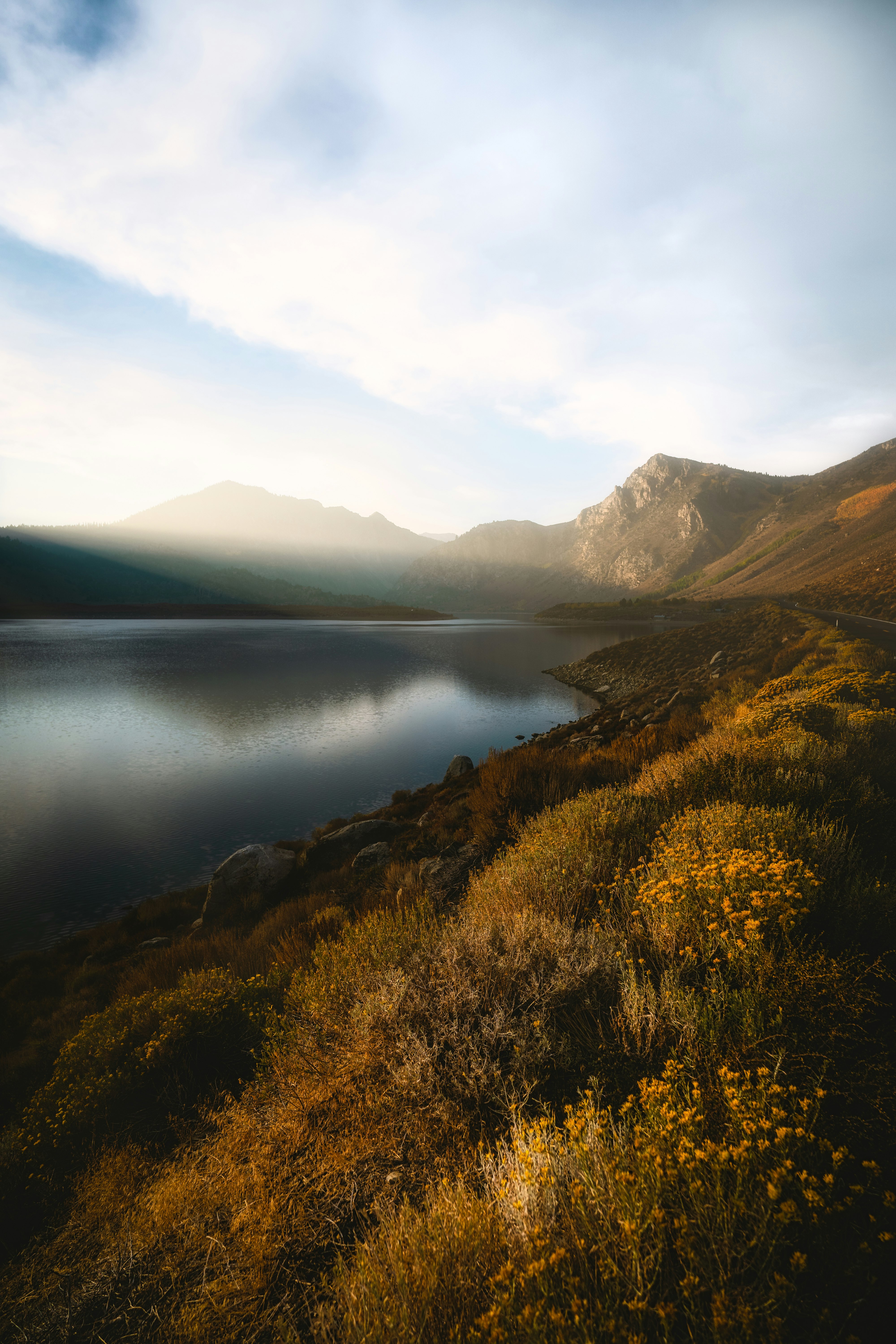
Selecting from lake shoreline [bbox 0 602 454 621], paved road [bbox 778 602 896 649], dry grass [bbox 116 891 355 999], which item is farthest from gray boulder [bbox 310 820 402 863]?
lake shoreline [bbox 0 602 454 621]

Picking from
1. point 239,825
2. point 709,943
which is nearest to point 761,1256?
point 709,943

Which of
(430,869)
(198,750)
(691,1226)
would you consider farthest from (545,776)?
(198,750)

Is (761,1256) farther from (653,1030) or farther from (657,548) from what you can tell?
(657,548)

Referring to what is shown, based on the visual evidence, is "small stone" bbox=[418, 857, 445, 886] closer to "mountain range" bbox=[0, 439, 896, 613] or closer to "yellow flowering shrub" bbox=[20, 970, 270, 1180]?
"yellow flowering shrub" bbox=[20, 970, 270, 1180]

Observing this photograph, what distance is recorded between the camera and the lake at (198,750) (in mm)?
10461

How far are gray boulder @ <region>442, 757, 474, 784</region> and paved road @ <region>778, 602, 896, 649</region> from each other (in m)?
13.7

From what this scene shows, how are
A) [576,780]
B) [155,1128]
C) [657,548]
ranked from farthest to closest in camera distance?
[657,548]
[576,780]
[155,1128]

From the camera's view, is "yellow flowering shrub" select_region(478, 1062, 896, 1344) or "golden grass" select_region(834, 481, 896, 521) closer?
"yellow flowering shrub" select_region(478, 1062, 896, 1344)

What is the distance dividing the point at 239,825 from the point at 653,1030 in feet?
37.9

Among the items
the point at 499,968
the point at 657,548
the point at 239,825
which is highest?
the point at 657,548

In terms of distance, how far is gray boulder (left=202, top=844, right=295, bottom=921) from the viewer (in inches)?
333

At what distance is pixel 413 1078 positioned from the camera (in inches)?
115

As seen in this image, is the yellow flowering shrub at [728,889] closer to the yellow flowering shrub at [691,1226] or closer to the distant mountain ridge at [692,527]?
the yellow flowering shrub at [691,1226]

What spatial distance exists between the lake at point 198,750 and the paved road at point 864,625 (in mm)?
11523
